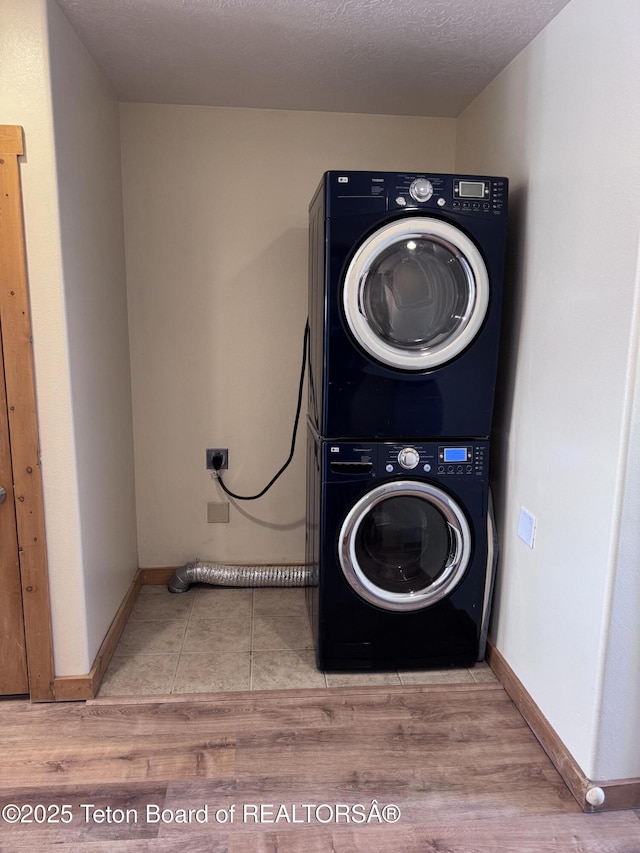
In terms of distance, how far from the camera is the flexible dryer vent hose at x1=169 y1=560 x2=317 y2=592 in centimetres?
294

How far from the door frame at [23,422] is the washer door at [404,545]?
3.37 feet

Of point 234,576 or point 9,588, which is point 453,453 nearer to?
point 234,576

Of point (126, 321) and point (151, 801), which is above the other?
point (126, 321)

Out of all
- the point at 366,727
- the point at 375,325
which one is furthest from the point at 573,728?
the point at 375,325

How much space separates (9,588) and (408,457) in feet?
4.64

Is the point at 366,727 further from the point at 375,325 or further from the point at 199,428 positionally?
the point at 199,428

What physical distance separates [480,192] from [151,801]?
2124mm

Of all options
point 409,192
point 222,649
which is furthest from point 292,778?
point 409,192

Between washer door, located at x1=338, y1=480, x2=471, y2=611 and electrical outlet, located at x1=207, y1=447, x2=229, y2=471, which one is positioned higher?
electrical outlet, located at x1=207, y1=447, x2=229, y2=471

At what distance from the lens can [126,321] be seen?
279 centimetres

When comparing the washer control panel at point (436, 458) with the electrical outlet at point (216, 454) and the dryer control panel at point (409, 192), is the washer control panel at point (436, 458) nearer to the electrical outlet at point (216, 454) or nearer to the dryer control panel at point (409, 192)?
the dryer control panel at point (409, 192)

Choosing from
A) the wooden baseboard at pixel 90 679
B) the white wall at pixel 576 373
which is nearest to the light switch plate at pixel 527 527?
the white wall at pixel 576 373

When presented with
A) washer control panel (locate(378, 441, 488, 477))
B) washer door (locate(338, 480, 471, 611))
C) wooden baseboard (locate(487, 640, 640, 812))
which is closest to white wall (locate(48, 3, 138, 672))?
washer door (locate(338, 480, 471, 611))

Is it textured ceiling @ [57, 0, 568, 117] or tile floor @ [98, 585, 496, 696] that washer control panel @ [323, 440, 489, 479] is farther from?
textured ceiling @ [57, 0, 568, 117]
